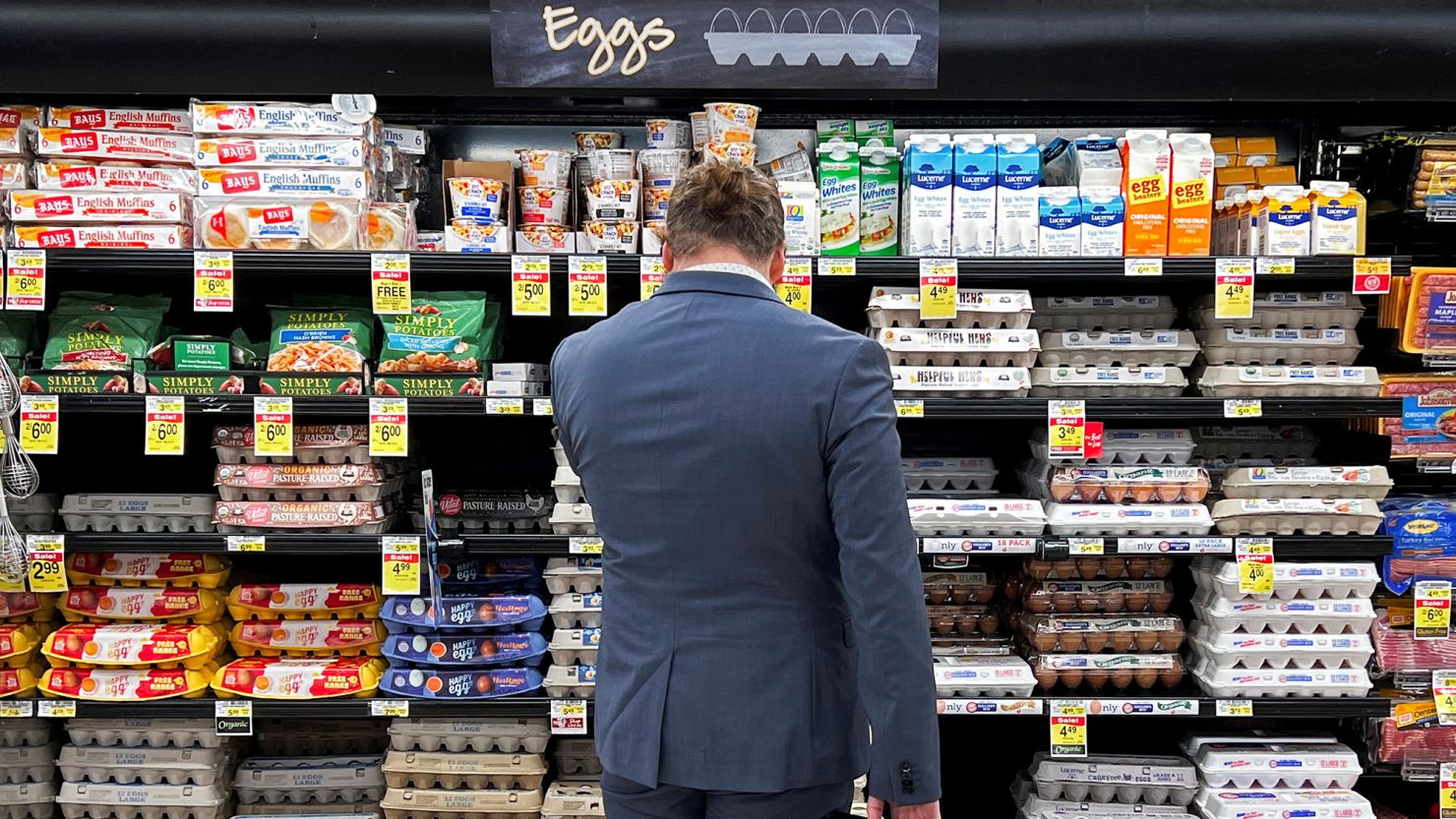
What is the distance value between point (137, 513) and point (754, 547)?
231cm

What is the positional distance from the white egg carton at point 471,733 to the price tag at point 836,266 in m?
1.60

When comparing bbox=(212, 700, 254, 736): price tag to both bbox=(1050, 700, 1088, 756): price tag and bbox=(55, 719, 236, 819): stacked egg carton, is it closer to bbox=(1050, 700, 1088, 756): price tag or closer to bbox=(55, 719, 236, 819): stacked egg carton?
bbox=(55, 719, 236, 819): stacked egg carton

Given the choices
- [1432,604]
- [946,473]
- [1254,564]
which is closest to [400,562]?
[946,473]

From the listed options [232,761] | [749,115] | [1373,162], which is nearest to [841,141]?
[749,115]

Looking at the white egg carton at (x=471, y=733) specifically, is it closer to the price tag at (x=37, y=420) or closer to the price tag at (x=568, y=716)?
the price tag at (x=568, y=716)

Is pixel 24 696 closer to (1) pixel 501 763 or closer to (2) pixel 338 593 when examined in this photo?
(2) pixel 338 593

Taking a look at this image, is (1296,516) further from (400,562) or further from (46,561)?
(46,561)

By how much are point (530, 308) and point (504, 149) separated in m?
0.88

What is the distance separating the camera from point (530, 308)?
2.90 m

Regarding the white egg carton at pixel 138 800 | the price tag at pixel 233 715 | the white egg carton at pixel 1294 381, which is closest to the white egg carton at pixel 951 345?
the white egg carton at pixel 1294 381

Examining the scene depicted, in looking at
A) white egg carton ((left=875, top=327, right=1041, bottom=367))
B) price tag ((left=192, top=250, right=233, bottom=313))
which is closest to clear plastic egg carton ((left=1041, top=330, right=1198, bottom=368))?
white egg carton ((left=875, top=327, right=1041, bottom=367))

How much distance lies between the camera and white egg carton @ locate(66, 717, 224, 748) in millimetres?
3109

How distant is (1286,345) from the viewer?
3088 millimetres

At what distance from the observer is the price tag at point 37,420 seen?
2.92 meters
